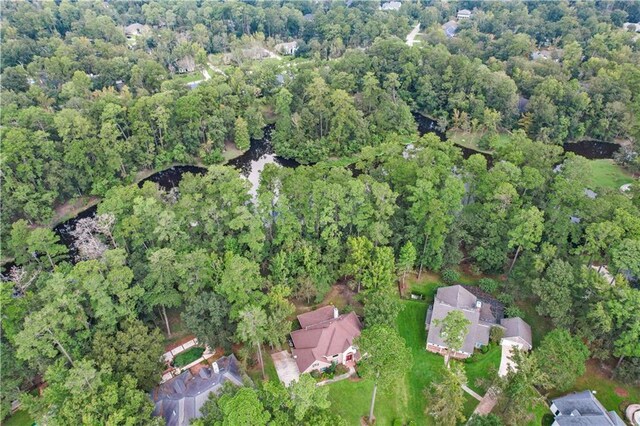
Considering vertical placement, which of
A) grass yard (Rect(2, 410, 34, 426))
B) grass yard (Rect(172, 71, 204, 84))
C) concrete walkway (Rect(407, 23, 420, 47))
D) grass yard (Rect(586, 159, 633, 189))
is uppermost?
concrete walkway (Rect(407, 23, 420, 47))

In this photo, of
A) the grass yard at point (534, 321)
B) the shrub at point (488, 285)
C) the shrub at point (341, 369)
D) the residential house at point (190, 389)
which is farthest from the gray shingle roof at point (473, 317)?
the residential house at point (190, 389)

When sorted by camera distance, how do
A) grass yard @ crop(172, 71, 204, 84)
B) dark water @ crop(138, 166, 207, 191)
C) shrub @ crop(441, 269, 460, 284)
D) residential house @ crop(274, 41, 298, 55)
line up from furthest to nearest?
residential house @ crop(274, 41, 298, 55)
grass yard @ crop(172, 71, 204, 84)
dark water @ crop(138, 166, 207, 191)
shrub @ crop(441, 269, 460, 284)

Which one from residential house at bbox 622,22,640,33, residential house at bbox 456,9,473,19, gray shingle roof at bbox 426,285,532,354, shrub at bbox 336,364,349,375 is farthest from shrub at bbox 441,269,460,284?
residential house at bbox 456,9,473,19

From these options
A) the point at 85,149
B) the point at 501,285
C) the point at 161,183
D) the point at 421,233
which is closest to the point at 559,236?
the point at 501,285

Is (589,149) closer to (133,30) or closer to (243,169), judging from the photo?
(243,169)

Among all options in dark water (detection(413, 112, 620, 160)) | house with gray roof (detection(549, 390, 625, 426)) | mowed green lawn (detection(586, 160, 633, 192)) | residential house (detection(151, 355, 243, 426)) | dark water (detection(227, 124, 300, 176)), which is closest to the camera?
house with gray roof (detection(549, 390, 625, 426))

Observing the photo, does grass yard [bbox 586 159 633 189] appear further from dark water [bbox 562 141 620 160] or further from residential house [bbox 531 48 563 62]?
residential house [bbox 531 48 563 62]

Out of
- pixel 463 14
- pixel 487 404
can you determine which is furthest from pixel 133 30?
pixel 487 404
